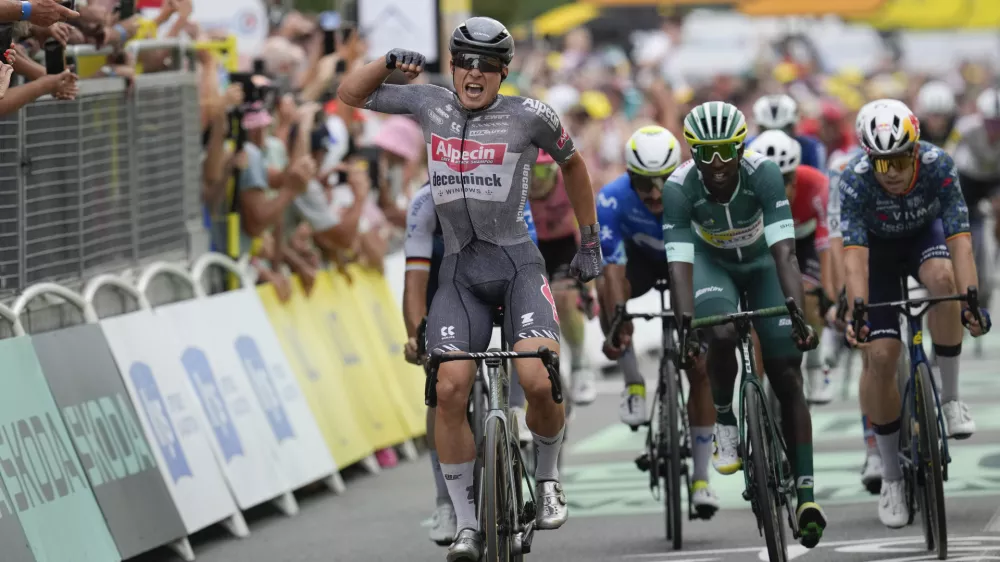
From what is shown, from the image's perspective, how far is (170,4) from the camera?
11.9 m

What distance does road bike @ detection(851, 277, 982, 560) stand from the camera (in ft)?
30.6

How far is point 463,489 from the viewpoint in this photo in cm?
831

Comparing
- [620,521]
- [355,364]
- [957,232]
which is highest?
[957,232]

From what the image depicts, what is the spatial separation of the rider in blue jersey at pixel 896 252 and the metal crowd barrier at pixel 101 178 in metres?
4.20

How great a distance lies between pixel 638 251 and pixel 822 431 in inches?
152

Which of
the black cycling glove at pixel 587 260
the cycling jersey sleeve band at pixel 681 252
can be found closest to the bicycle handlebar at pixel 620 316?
the cycling jersey sleeve band at pixel 681 252

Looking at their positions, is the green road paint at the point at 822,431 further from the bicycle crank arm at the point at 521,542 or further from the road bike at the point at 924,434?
the bicycle crank arm at the point at 521,542

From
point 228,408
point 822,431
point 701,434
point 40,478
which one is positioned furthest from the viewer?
point 822,431

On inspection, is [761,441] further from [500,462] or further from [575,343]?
[575,343]

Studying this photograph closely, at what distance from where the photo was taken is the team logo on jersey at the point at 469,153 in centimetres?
833

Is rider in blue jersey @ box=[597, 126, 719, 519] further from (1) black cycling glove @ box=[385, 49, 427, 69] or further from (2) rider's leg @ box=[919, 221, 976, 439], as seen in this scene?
(1) black cycling glove @ box=[385, 49, 427, 69]

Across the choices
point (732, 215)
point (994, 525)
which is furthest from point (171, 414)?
point (994, 525)

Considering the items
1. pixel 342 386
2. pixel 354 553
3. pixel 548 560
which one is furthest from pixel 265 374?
pixel 548 560

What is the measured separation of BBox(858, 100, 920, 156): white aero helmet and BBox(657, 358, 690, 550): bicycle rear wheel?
1772mm
